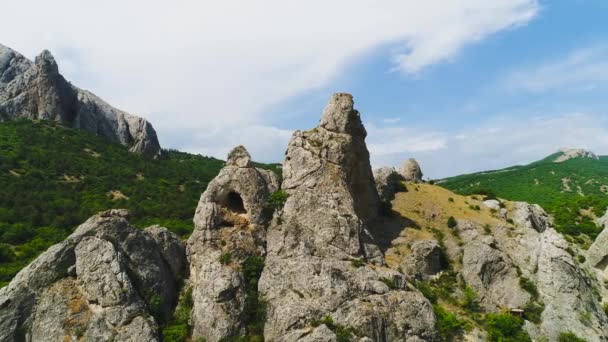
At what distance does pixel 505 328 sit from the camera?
160 feet

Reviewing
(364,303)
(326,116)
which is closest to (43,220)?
(326,116)

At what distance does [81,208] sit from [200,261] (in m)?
61.3

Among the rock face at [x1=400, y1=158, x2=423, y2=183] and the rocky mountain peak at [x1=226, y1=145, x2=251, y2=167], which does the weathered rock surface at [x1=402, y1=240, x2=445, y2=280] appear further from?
the rock face at [x1=400, y1=158, x2=423, y2=183]

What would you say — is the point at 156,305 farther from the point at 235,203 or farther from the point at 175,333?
Result: the point at 235,203

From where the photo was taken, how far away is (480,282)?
5709 centimetres

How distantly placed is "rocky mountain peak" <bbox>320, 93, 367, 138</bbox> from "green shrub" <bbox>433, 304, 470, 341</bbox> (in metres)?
26.8

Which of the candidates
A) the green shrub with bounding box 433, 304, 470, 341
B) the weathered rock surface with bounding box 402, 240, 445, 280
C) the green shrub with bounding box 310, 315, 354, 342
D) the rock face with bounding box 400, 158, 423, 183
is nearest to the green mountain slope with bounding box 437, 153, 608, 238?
the rock face with bounding box 400, 158, 423, 183

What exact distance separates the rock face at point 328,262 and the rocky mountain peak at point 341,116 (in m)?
0.14

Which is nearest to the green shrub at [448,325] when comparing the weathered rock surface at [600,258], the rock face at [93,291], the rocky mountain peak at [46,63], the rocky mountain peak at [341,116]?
the rocky mountain peak at [341,116]

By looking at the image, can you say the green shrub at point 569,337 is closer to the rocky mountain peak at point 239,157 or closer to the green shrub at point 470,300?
the green shrub at point 470,300

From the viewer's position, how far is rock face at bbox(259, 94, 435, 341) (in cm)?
4238

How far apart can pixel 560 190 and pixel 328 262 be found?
140 meters

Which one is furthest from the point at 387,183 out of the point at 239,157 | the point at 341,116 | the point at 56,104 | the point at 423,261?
the point at 56,104

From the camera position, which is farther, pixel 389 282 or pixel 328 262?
pixel 328 262
